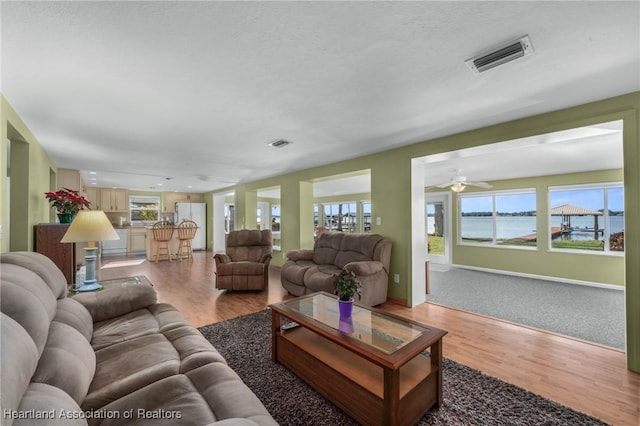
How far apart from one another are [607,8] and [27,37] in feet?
9.85

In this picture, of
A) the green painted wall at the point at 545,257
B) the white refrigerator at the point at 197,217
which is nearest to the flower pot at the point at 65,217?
the white refrigerator at the point at 197,217

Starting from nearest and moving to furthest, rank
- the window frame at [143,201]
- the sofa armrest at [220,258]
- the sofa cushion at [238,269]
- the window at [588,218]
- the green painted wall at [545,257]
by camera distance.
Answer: the sofa cushion at [238,269], the sofa armrest at [220,258], the green painted wall at [545,257], the window at [588,218], the window frame at [143,201]

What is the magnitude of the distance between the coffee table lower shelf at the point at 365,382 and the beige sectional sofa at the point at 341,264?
4.40 feet

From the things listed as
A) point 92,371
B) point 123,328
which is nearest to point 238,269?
point 123,328

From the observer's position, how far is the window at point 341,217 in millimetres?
9305

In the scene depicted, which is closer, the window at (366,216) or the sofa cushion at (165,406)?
the sofa cushion at (165,406)

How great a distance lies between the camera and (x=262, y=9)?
1279 millimetres

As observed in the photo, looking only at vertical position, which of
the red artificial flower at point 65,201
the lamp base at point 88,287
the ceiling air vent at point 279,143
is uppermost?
the ceiling air vent at point 279,143

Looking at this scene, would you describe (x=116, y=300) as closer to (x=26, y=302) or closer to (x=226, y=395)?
(x=26, y=302)

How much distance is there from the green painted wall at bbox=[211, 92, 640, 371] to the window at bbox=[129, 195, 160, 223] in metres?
4.68

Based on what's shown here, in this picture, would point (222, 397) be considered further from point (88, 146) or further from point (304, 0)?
point (88, 146)

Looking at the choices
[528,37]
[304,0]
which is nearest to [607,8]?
[528,37]

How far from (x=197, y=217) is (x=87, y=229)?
25.5ft

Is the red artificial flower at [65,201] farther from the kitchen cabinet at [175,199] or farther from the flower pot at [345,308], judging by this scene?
the kitchen cabinet at [175,199]
